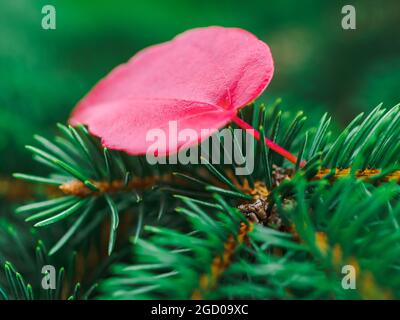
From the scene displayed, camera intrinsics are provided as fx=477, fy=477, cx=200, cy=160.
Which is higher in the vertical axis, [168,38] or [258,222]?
[168,38]

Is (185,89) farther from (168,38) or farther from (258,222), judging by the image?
(168,38)

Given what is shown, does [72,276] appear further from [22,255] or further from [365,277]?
[365,277]

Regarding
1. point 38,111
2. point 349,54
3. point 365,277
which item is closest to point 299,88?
point 349,54

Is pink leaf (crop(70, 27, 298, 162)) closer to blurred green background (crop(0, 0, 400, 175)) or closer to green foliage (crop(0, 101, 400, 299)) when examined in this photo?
green foliage (crop(0, 101, 400, 299))

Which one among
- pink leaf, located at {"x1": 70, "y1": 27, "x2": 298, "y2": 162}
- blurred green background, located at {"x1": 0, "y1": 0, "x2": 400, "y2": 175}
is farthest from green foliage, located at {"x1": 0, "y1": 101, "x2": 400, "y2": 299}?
blurred green background, located at {"x1": 0, "y1": 0, "x2": 400, "y2": 175}

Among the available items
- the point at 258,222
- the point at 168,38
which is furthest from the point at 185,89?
the point at 168,38

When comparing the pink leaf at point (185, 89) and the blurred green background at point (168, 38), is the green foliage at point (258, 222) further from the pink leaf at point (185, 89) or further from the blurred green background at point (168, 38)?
the blurred green background at point (168, 38)

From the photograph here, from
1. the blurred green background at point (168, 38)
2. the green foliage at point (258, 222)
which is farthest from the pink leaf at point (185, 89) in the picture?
the blurred green background at point (168, 38)
